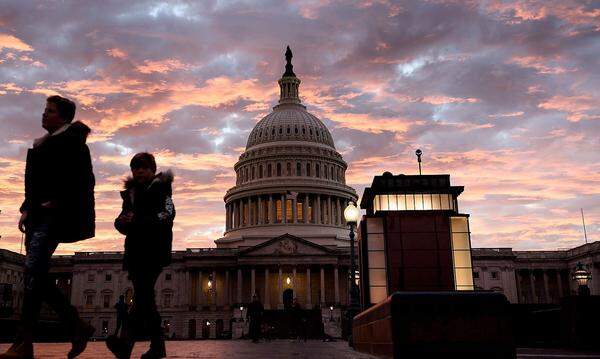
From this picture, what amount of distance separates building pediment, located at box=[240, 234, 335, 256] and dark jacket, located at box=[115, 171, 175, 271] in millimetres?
93756

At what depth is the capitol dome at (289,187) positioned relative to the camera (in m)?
117

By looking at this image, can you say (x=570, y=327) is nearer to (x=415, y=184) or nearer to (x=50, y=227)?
(x=50, y=227)

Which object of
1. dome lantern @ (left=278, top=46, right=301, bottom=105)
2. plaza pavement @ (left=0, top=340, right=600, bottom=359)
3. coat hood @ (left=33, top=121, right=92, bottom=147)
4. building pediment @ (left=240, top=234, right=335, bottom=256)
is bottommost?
plaza pavement @ (left=0, top=340, right=600, bottom=359)

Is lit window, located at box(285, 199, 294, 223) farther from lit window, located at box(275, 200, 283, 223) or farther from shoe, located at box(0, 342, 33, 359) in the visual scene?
shoe, located at box(0, 342, 33, 359)

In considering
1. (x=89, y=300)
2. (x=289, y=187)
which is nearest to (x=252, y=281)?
(x=289, y=187)

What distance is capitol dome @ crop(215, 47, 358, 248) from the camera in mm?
117125

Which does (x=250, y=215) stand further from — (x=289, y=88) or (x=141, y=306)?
(x=141, y=306)

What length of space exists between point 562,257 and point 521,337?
303ft

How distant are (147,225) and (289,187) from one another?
368 feet

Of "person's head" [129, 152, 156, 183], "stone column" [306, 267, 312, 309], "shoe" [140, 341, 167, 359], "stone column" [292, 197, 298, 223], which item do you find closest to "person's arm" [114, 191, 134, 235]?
"person's head" [129, 152, 156, 183]

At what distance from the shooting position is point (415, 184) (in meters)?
53.4

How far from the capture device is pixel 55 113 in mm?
8617

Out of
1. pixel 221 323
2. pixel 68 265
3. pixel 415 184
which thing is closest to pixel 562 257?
pixel 221 323

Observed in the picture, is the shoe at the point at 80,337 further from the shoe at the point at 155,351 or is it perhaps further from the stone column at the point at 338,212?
the stone column at the point at 338,212
